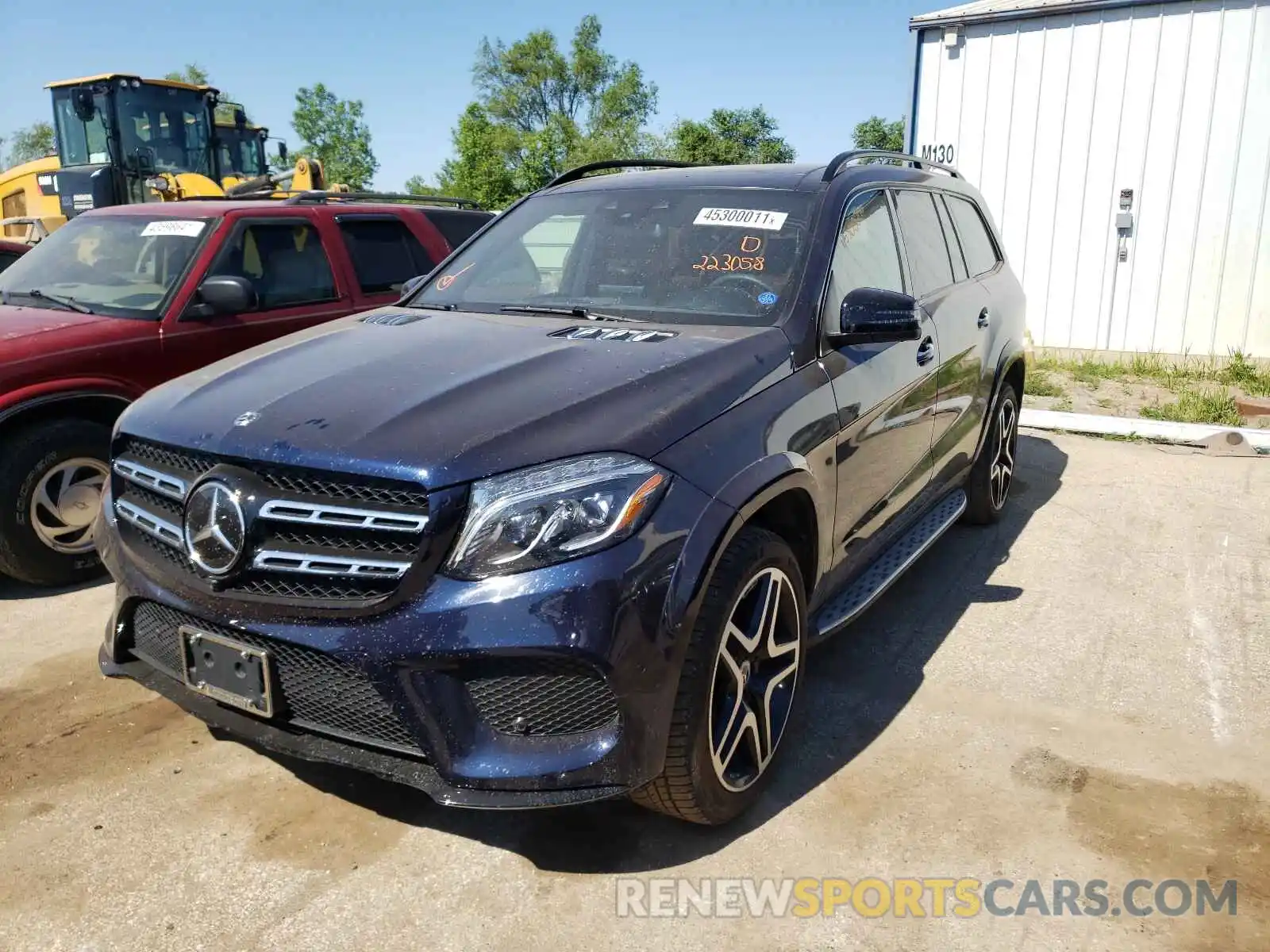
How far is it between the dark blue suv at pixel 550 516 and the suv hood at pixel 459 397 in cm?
1

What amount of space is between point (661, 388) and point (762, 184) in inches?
55.7

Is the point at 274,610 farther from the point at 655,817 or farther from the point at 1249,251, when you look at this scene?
the point at 1249,251

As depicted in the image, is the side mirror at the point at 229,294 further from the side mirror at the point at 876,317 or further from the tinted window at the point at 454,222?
the side mirror at the point at 876,317

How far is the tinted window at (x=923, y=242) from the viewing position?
13.8 feet

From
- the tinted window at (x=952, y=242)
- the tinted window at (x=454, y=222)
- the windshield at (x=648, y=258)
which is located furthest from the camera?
the tinted window at (x=454, y=222)

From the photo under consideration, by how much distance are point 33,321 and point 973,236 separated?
4.62 metres

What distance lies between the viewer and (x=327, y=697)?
7.94 ft

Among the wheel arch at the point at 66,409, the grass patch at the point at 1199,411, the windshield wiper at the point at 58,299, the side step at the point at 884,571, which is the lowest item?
the grass patch at the point at 1199,411

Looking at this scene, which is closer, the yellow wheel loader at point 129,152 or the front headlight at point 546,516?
the front headlight at point 546,516

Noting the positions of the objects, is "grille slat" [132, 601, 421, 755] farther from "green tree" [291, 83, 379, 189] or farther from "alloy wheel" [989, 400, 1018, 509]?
"green tree" [291, 83, 379, 189]

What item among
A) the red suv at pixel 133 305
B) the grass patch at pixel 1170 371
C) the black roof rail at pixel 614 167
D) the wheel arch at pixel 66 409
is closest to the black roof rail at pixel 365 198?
the red suv at pixel 133 305

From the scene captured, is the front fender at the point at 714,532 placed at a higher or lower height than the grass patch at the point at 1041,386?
higher

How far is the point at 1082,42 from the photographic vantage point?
9.89 m

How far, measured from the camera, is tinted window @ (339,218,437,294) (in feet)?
19.9
